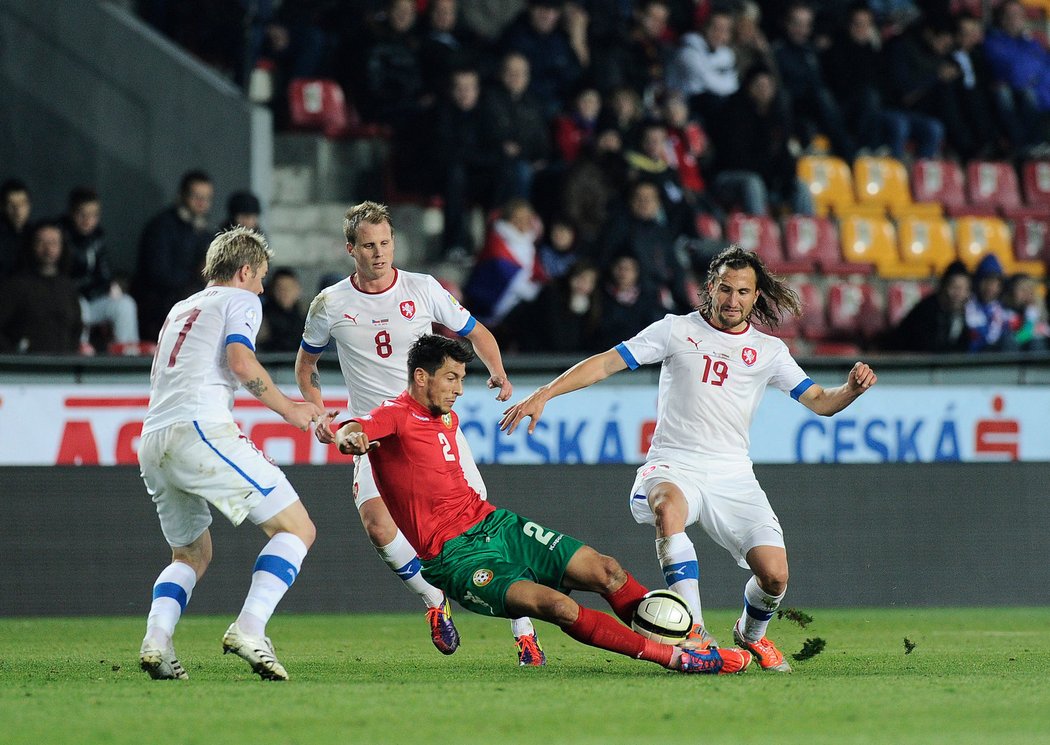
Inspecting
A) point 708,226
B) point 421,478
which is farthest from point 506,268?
point 421,478

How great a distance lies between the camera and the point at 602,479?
10.5m

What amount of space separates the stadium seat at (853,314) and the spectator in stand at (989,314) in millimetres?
1100

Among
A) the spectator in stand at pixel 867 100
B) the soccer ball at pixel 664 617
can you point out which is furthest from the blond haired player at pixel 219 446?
the spectator in stand at pixel 867 100

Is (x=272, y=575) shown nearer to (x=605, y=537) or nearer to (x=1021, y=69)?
(x=605, y=537)

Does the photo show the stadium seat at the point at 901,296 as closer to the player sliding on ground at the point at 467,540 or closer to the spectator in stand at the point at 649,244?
the spectator in stand at the point at 649,244

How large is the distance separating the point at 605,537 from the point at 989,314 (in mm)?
4594

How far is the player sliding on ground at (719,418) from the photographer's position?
688cm

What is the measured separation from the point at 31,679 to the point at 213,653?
1472 mm

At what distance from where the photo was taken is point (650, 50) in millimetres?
16250

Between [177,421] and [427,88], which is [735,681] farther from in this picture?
[427,88]

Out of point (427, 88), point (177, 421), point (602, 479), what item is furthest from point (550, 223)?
point (177, 421)

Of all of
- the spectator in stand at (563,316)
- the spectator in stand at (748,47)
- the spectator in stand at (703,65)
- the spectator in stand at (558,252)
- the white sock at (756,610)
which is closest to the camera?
the white sock at (756,610)

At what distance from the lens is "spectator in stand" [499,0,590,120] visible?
15.2 metres

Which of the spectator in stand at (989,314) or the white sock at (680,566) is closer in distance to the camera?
the white sock at (680,566)
